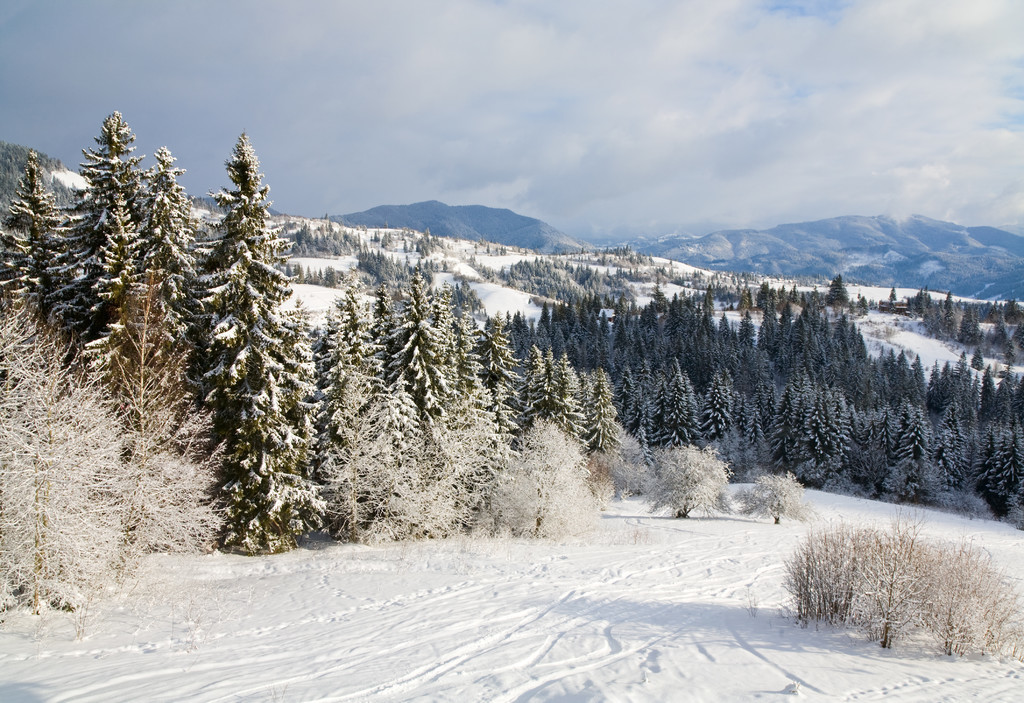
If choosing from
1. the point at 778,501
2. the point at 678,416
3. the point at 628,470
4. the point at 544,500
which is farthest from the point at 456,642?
the point at 678,416

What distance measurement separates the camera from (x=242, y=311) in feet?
68.6

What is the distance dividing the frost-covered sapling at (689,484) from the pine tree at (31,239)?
125ft

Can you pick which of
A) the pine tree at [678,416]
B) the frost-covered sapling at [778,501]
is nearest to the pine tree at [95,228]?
the frost-covered sapling at [778,501]

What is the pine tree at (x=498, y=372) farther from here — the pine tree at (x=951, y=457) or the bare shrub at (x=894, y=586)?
the pine tree at (x=951, y=457)

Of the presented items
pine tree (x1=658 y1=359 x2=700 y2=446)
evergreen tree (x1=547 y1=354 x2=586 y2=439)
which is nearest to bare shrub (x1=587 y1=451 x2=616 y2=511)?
evergreen tree (x1=547 y1=354 x2=586 y2=439)

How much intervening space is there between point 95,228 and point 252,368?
7625mm

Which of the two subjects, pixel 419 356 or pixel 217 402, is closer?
pixel 217 402

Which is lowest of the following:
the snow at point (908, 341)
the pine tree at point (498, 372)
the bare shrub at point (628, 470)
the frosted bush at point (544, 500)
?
the bare shrub at point (628, 470)

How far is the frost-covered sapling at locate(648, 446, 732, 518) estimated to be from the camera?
3882cm

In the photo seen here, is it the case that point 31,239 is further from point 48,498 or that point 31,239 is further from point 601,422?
point 601,422

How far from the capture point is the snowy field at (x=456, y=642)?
8961mm

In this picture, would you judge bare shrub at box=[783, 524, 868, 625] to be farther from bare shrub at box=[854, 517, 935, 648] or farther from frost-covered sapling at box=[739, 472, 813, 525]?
frost-covered sapling at box=[739, 472, 813, 525]

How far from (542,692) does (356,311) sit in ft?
68.9

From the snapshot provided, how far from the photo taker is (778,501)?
127ft
